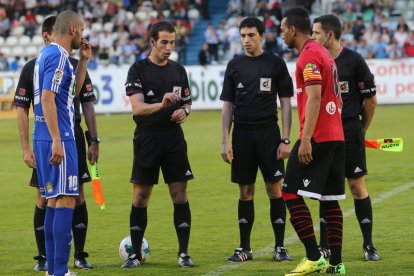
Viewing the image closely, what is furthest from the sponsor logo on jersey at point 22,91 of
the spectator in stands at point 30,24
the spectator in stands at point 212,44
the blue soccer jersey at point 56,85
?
the spectator in stands at point 30,24

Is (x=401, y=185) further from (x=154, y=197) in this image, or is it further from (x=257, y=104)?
(x=257, y=104)

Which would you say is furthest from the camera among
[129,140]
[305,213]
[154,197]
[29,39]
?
[29,39]

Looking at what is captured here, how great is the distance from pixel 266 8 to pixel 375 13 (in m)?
3.80

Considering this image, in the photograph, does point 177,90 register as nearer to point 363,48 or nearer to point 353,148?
point 353,148

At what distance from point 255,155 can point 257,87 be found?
0.63 metres

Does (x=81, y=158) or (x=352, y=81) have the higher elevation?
(x=352, y=81)

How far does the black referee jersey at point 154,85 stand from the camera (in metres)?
9.33

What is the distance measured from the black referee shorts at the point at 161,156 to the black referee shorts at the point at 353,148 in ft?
4.70

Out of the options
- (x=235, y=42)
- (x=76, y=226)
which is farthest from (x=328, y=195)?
(x=235, y=42)

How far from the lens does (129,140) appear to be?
22.8 metres

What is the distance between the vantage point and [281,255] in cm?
941

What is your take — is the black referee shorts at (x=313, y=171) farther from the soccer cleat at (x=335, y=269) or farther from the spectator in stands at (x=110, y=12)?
the spectator in stands at (x=110, y=12)

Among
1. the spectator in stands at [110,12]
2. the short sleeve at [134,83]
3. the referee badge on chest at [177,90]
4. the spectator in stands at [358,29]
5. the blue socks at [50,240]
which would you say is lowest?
the blue socks at [50,240]

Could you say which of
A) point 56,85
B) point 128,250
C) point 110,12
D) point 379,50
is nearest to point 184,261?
point 128,250
